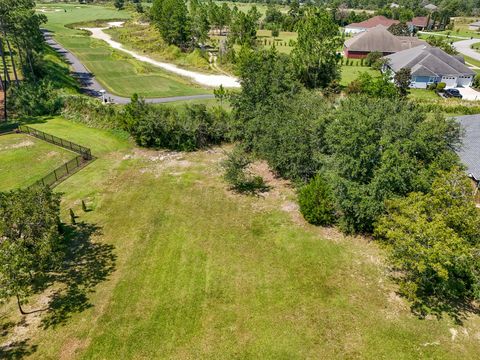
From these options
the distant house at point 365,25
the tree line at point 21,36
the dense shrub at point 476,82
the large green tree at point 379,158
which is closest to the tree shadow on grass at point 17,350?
the large green tree at point 379,158

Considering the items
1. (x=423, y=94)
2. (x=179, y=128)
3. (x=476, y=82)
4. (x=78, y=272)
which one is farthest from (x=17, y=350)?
(x=476, y=82)

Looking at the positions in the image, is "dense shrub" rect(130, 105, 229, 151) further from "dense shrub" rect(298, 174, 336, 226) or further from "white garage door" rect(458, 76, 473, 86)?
"white garage door" rect(458, 76, 473, 86)

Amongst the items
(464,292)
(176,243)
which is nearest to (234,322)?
(176,243)

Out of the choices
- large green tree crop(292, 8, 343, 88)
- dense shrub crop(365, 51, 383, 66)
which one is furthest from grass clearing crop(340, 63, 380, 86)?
large green tree crop(292, 8, 343, 88)

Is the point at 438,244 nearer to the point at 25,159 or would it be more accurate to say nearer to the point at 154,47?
the point at 25,159

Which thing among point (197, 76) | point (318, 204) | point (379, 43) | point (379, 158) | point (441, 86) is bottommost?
point (318, 204)

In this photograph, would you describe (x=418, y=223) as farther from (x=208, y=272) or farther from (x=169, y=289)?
(x=169, y=289)
